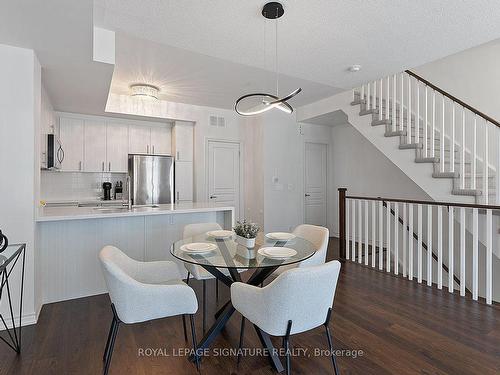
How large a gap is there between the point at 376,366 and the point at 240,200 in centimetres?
430

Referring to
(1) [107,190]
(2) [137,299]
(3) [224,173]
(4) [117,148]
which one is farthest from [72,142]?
(2) [137,299]

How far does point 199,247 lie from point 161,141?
13.0 ft

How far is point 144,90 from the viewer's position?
4.26 meters

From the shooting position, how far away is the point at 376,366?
1901mm

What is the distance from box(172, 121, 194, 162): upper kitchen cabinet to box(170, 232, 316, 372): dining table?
3.23 metres

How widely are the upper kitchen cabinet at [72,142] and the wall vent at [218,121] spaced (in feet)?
7.43

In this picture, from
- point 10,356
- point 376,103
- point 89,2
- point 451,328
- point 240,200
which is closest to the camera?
point 89,2

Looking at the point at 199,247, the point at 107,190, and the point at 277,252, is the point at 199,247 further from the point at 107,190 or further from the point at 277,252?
the point at 107,190

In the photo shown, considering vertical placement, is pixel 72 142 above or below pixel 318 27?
below

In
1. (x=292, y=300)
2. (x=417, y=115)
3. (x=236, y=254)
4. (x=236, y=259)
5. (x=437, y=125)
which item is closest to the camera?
(x=292, y=300)

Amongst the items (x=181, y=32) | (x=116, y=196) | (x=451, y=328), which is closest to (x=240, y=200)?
(x=116, y=196)

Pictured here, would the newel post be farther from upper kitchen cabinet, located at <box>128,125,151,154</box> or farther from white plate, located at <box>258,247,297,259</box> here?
upper kitchen cabinet, located at <box>128,125,151,154</box>

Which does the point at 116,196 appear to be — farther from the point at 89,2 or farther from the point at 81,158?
the point at 89,2

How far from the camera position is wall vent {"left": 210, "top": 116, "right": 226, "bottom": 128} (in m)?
5.61
